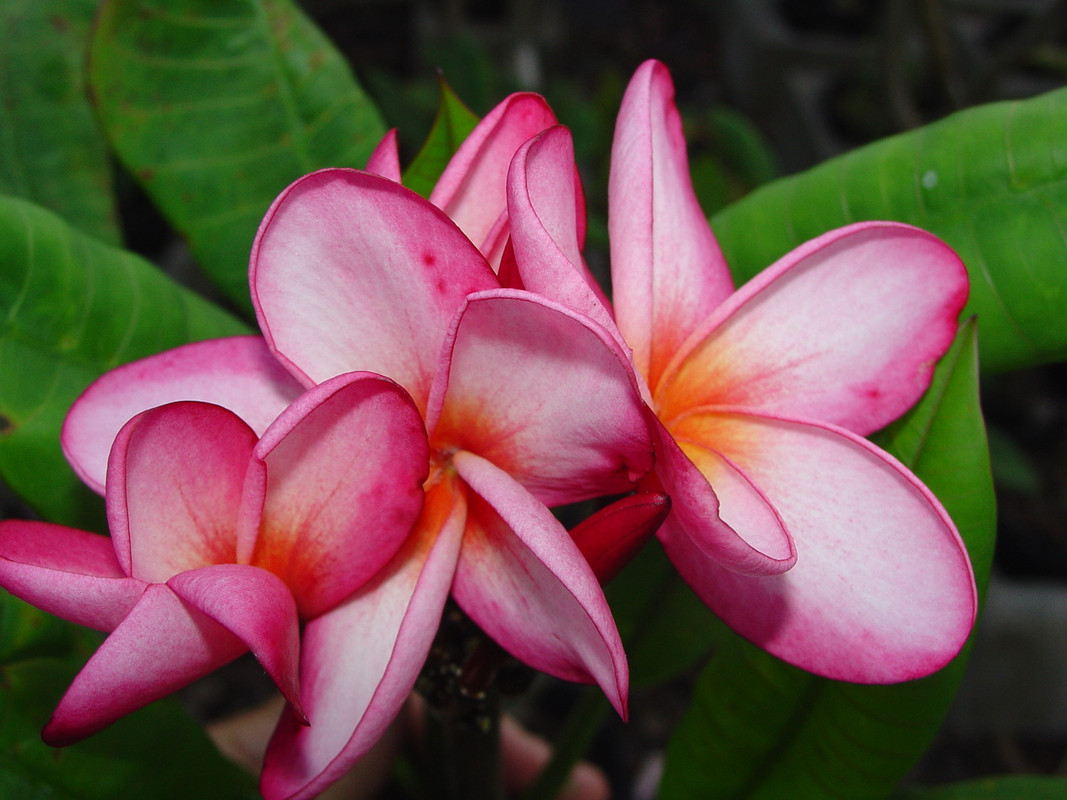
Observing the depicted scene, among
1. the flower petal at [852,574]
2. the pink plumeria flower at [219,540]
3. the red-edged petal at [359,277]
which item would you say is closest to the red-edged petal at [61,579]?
the pink plumeria flower at [219,540]

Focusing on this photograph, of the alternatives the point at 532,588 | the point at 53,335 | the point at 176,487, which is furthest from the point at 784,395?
the point at 53,335

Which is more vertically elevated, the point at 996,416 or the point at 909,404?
the point at 909,404

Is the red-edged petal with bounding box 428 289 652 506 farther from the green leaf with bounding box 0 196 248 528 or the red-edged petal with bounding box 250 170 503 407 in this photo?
the green leaf with bounding box 0 196 248 528

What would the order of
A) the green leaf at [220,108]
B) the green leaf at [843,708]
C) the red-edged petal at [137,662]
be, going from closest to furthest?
the red-edged petal at [137,662], the green leaf at [843,708], the green leaf at [220,108]

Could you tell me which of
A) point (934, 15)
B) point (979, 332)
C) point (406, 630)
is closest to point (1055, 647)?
point (934, 15)

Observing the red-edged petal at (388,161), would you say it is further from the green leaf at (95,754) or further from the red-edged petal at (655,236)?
the green leaf at (95,754)

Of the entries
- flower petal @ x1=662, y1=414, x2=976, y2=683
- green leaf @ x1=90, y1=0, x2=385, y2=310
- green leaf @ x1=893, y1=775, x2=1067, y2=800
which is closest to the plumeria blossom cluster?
flower petal @ x1=662, y1=414, x2=976, y2=683

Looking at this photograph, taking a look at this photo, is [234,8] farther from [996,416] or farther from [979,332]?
[996,416]

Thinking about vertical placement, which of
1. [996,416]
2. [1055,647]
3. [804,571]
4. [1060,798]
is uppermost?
[804,571]

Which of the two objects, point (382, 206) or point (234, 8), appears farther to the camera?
point (234, 8)
